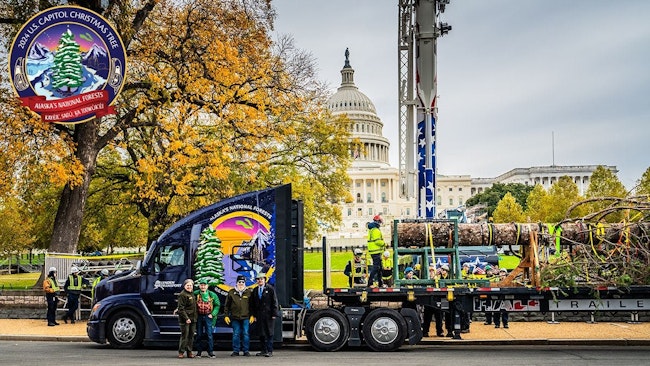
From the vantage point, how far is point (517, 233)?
17312mm

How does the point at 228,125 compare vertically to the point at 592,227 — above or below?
above

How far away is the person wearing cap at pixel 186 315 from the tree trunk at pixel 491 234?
15.7ft

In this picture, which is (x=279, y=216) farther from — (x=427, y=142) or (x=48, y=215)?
(x=48, y=215)

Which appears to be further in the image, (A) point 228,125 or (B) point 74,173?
(A) point 228,125

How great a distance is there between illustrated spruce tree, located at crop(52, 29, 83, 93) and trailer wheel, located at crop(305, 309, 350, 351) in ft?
41.7

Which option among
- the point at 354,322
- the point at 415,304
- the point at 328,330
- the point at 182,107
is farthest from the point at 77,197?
the point at 415,304

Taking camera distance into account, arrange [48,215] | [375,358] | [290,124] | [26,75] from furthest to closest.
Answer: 1. [48,215]
2. [290,124]
3. [26,75]
4. [375,358]

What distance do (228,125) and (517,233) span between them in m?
13.3

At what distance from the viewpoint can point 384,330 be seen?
16531 millimetres

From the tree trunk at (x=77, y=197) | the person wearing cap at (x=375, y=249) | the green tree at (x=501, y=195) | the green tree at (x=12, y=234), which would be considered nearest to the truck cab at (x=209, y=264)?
the person wearing cap at (x=375, y=249)

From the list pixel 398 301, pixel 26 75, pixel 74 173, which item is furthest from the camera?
pixel 74 173

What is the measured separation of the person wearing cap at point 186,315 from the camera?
15.7m

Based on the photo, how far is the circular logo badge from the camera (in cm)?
2425

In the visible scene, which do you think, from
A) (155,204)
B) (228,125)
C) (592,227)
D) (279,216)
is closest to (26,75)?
(228,125)
